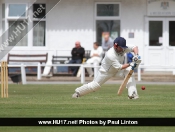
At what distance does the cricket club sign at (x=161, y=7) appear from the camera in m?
31.8

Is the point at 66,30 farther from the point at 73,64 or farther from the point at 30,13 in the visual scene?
the point at 73,64

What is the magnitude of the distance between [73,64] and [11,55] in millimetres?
5187

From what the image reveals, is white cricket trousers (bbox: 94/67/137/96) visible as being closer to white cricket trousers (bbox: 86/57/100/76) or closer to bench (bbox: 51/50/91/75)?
white cricket trousers (bbox: 86/57/100/76)

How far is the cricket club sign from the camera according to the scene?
31.8m

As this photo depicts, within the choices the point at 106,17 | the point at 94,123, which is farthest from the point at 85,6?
the point at 94,123

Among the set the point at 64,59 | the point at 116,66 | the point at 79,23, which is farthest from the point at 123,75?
the point at 79,23

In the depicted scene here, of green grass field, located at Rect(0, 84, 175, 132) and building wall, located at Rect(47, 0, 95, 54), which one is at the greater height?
building wall, located at Rect(47, 0, 95, 54)

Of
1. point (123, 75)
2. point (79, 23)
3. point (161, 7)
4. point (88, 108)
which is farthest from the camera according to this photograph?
point (79, 23)

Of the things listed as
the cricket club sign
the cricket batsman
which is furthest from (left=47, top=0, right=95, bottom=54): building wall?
the cricket batsman

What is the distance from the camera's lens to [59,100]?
1733cm

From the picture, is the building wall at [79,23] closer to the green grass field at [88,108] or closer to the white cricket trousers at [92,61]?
the white cricket trousers at [92,61]

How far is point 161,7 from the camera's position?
31891 millimetres

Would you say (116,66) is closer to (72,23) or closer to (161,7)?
(161,7)

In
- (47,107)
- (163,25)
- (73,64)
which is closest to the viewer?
(47,107)
